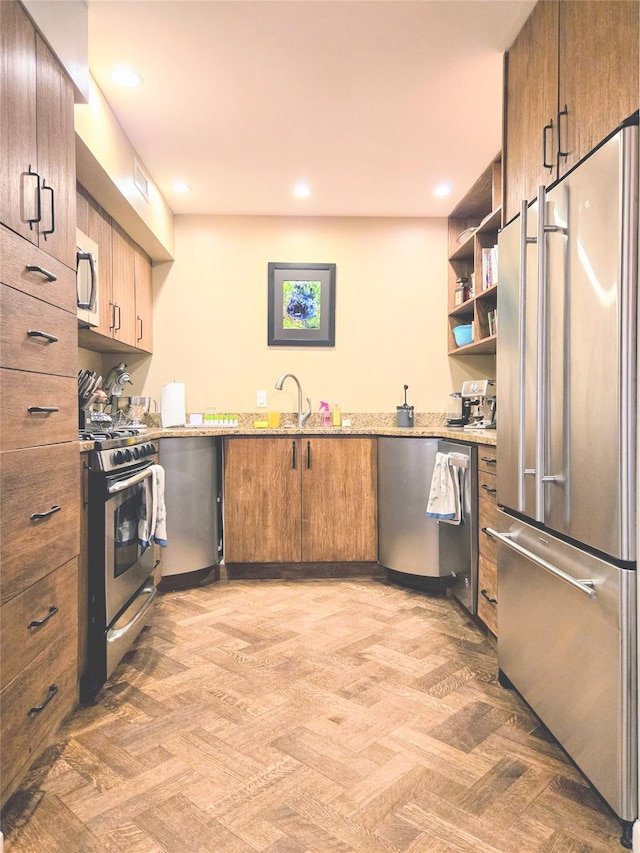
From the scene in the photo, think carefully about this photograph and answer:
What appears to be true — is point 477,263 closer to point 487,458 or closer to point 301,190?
point 301,190

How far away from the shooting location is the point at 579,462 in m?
1.44

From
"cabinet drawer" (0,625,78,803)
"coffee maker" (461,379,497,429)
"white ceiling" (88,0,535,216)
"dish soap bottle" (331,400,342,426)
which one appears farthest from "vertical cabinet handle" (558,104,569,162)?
"dish soap bottle" (331,400,342,426)

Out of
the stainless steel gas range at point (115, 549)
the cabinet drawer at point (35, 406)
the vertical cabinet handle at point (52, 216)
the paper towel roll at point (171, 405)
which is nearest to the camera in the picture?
the cabinet drawer at point (35, 406)

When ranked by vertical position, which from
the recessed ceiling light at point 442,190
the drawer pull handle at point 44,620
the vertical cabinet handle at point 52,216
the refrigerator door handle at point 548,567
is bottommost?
the drawer pull handle at point 44,620

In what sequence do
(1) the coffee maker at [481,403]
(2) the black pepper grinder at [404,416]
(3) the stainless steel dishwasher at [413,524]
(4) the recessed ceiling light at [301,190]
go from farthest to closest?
(2) the black pepper grinder at [404,416], (4) the recessed ceiling light at [301,190], (1) the coffee maker at [481,403], (3) the stainless steel dishwasher at [413,524]

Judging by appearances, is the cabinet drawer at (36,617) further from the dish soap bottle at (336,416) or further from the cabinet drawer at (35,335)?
the dish soap bottle at (336,416)

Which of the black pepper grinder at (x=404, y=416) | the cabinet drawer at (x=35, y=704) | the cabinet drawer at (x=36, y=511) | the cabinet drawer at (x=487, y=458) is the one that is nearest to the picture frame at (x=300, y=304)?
the black pepper grinder at (x=404, y=416)

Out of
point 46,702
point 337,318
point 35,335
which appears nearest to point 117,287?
point 337,318

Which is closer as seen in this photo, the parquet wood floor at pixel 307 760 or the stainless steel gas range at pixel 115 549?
the parquet wood floor at pixel 307 760

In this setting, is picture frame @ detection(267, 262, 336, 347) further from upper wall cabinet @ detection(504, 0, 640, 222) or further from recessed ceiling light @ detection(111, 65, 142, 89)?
upper wall cabinet @ detection(504, 0, 640, 222)

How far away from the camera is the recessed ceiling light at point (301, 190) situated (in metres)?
3.38

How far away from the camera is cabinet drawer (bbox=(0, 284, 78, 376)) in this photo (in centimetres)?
135

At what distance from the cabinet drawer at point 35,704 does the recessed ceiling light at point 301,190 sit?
2.78m

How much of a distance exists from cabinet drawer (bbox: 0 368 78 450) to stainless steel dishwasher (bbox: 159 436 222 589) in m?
Answer: 1.38
